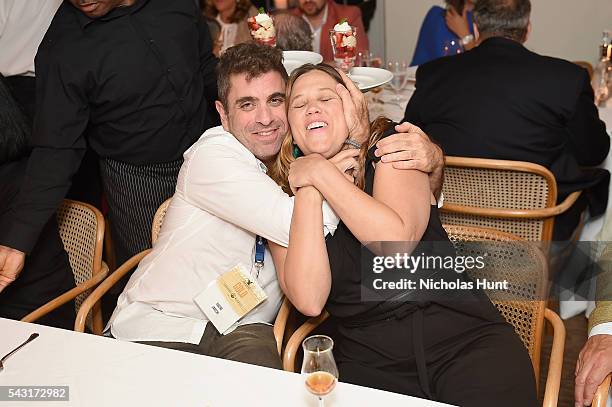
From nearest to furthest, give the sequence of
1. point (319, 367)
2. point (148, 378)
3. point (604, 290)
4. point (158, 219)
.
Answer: point (319, 367)
point (148, 378)
point (604, 290)
point (158, 219)

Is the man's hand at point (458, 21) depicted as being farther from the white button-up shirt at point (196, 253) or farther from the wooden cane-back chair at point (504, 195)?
the white button-up shirt at point (196, 253)

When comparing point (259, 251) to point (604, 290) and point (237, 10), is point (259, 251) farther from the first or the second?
point (237, 10)

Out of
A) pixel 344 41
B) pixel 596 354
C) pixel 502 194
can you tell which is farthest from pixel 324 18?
pixel 596 354

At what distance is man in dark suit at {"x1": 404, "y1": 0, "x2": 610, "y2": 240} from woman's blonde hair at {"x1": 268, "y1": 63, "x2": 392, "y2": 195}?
2.85ft

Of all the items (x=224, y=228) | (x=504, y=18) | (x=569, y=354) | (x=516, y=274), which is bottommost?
(x=569, y=354)

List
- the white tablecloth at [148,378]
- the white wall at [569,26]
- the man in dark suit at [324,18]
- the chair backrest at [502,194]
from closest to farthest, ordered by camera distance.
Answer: the white tablecloth at [148,378] < the chair backrest at [502,194] < the man in dark suit at [324,18] < the white wall at [569,26]

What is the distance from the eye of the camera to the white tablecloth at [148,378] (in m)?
1.61

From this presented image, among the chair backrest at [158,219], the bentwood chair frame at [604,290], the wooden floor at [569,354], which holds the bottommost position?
the wooden floor at [569,354]

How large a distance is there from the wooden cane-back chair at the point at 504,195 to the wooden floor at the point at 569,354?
630mm

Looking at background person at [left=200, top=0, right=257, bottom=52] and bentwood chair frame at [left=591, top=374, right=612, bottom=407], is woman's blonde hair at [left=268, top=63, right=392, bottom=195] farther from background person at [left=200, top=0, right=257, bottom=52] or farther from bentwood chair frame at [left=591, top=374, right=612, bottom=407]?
background person at [left=200, top=0, right=257, bottom=52]

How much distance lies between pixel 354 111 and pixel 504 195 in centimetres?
95

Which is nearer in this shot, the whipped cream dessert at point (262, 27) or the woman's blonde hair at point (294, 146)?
the woman's blonde hair at point (294, 146)

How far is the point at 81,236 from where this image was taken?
8.70 ft

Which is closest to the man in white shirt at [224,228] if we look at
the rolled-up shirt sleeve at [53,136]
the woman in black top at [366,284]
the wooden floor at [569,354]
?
the woman in black top at [366,284]
